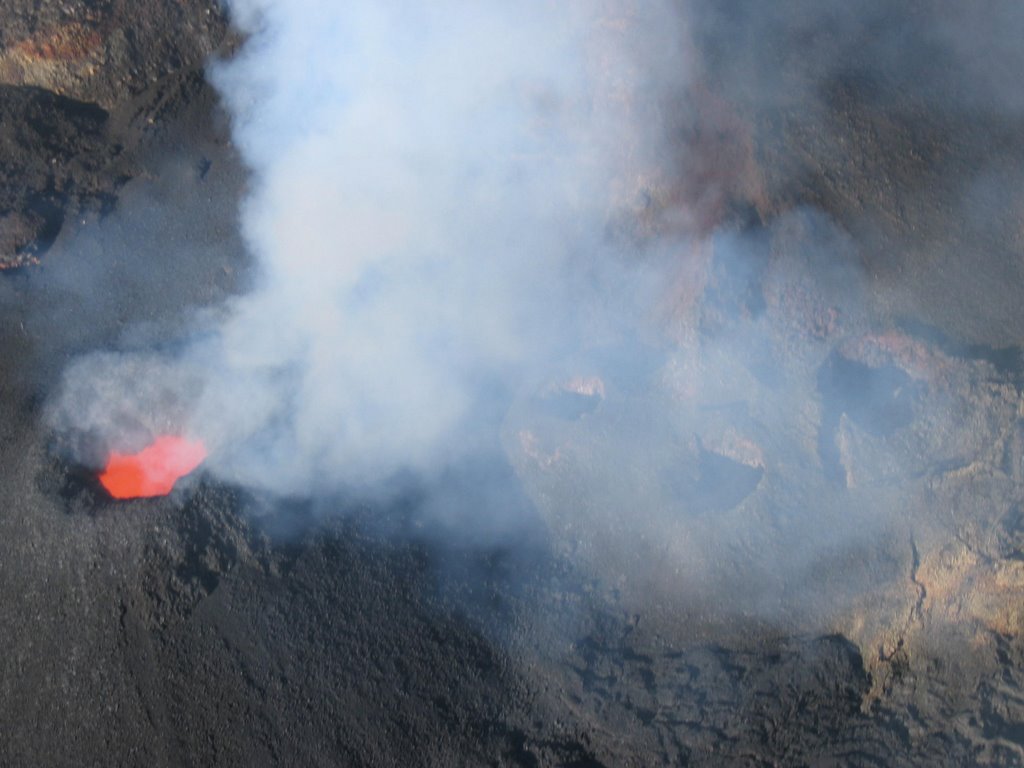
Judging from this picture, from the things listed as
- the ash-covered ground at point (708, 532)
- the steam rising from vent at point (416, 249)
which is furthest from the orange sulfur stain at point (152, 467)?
the ash-covered ground at point (708, 532)

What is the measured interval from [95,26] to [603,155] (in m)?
6.73

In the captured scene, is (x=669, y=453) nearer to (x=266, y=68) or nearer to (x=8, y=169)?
(x=266, y=68)

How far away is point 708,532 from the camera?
7691 millimetres

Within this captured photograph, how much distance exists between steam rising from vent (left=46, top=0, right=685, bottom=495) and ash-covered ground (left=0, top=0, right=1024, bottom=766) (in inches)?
17.1

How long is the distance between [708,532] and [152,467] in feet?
20.3

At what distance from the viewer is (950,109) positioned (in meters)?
7.67

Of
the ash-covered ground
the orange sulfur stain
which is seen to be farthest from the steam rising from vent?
the ash-covered ground

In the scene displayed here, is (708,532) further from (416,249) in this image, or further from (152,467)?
(152,467)

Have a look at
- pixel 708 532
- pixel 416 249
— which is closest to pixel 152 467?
pixel 416 249

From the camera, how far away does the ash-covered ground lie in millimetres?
7250

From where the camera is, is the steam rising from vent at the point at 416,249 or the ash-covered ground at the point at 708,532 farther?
the steam rising from vent at the point at 416,249

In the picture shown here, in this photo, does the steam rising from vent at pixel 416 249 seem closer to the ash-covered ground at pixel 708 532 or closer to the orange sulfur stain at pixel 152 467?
the orange sulfur stain at pixel 152 467

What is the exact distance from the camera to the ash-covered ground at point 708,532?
7.25 metres

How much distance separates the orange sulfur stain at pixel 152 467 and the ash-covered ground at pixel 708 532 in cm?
37
